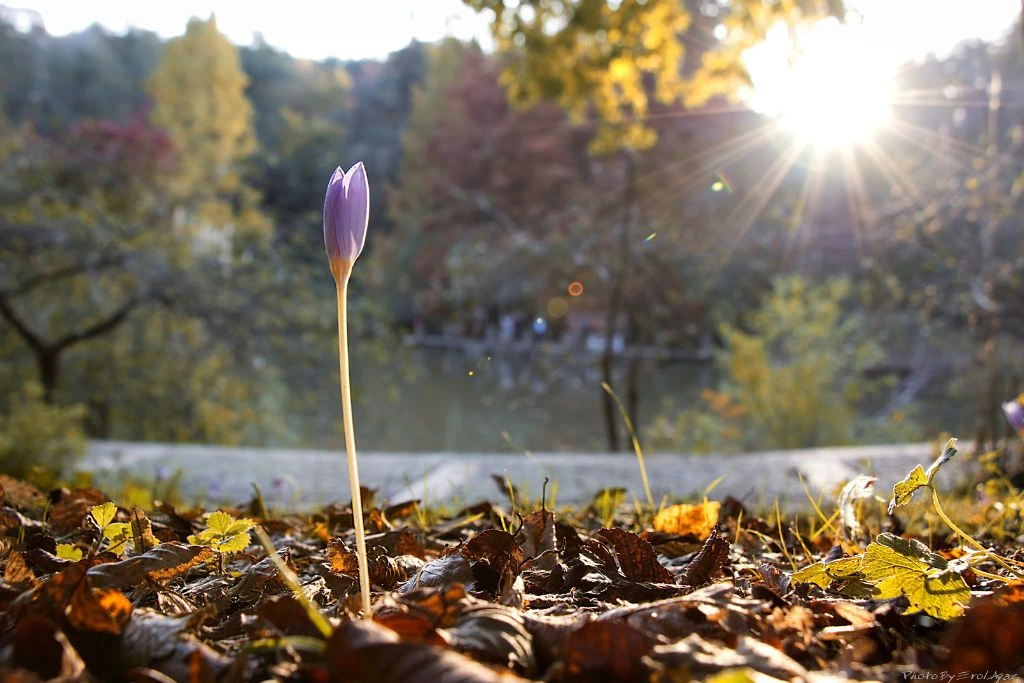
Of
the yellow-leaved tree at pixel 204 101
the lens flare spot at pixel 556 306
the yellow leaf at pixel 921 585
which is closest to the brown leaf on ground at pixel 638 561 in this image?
the yellow leaf at pixel 921 585

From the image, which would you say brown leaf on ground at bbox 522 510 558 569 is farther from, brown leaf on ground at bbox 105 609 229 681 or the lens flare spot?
the lens flare spot

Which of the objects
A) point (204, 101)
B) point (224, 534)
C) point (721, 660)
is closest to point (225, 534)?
point (224, 534)

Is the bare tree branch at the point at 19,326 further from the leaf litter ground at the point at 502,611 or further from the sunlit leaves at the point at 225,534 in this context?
the sunlit leaves at the point at 225,534

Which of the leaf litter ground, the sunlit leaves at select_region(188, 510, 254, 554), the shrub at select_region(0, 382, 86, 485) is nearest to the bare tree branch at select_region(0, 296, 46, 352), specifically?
the shrub at select_region(0, 382, 86, 485)

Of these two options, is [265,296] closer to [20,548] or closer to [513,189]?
[20,548]

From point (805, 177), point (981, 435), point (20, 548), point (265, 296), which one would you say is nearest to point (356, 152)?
point (805, 177)

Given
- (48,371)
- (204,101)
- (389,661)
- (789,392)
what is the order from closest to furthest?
(389,661)
(48,371)
(789,392)
(204,101)

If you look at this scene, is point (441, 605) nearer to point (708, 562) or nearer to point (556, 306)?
point (708, 562)
